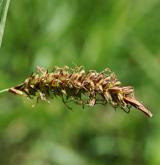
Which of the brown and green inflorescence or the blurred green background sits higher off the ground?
the blurred green background

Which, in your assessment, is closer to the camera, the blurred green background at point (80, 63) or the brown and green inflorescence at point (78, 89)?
the brown and green inflorescence at point (78, 89)

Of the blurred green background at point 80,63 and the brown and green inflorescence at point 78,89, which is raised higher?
the blurred green background at point 80,63

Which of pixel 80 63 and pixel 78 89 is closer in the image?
pixel 78 89

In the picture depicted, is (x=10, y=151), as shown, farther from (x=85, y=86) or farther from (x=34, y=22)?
(x=85, y=86)

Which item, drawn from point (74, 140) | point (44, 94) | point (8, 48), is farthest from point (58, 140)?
point (44, 94)

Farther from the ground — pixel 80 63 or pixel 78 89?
pixel 80 63
